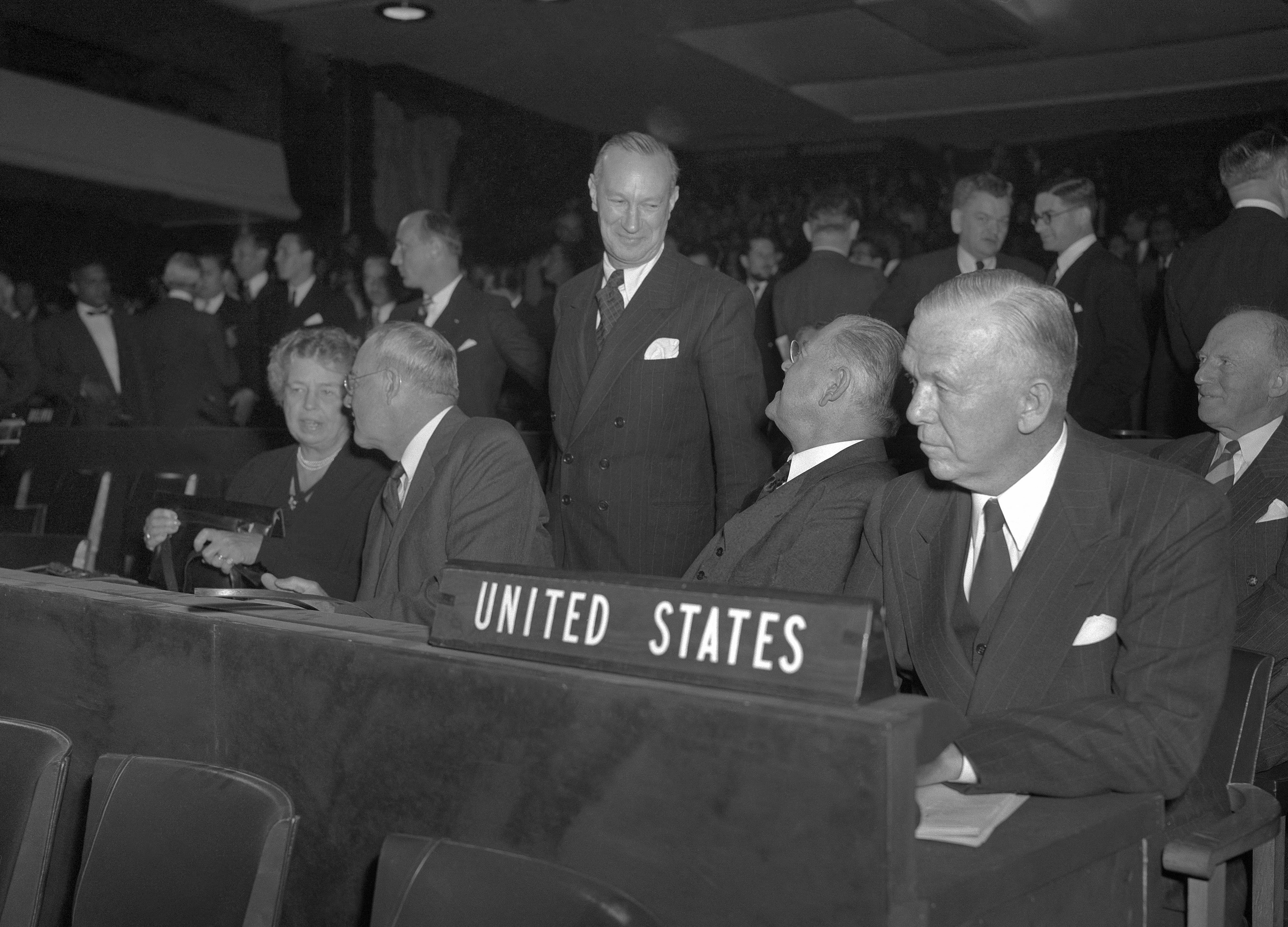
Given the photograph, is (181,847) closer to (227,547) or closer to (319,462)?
(227,547)

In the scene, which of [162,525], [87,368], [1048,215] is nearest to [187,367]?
[87,368]

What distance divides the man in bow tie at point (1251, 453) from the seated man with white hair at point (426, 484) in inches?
59.3

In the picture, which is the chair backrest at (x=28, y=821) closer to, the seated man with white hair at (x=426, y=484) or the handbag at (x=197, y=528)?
the seated man with white hair at (x=426, y=484)

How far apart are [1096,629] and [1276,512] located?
1558 millimetres

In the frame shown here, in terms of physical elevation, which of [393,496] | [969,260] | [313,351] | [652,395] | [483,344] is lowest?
[393,496]

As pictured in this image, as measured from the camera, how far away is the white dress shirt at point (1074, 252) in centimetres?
475

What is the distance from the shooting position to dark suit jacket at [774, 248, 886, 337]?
5.04 meters

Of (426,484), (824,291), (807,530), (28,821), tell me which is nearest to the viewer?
(28,821)

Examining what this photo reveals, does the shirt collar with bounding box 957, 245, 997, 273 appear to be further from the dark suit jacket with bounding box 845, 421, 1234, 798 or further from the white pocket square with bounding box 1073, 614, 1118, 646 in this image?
the white pocket square with bounding box 1073, 614, 1118, 646

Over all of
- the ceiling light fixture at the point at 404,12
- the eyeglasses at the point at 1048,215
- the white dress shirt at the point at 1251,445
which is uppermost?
the ceiling light fixture at the point at 404,12

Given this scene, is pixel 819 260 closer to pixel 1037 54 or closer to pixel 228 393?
pixel 1037 54

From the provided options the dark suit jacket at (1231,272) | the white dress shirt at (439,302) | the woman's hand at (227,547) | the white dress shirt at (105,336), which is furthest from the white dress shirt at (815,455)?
the white dress shirt at (105,336)

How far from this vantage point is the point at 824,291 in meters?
A: 5.08

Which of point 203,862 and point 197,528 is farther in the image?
point 197,528
